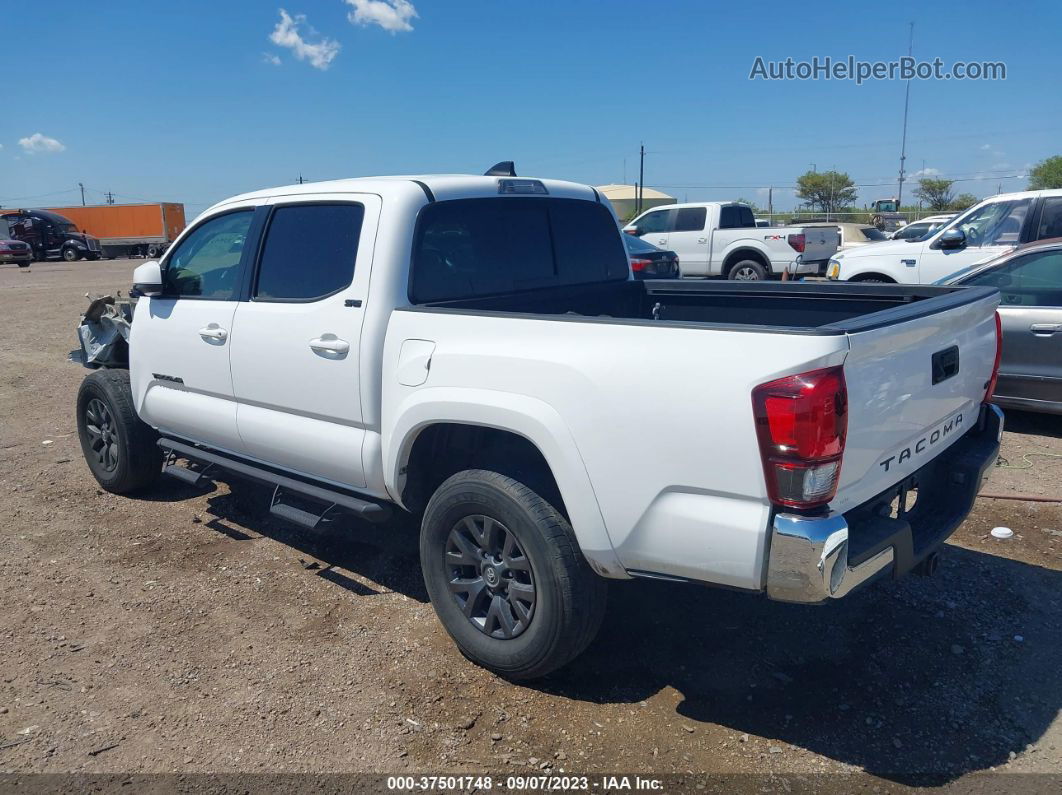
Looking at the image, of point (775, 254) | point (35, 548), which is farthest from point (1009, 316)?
point (775, 254)

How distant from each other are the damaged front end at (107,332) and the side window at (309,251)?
225cm

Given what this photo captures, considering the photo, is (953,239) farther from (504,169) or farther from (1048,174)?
(1048,174)

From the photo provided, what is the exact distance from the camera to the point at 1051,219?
28.7ft

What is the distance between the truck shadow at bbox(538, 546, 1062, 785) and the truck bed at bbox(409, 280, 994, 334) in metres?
1.37

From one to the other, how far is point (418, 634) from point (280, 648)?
0.60 metres

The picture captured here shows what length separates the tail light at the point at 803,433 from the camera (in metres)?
2.41

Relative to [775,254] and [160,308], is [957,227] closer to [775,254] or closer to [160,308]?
[775,254]

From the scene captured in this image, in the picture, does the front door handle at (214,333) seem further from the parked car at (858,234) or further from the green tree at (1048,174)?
the green tree at (1048,174)

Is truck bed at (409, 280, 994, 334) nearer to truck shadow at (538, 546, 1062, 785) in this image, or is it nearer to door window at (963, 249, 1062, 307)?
truck shadow at (538, 546, 1062, 785)

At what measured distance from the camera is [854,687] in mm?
3285

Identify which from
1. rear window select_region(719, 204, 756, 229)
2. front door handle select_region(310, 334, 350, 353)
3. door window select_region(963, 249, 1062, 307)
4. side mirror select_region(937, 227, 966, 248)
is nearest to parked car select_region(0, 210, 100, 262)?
rear window select_region(719, 204, 756, 229)

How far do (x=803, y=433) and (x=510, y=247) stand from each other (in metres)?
2.13

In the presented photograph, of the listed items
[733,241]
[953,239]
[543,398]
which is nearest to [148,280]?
[543,398]

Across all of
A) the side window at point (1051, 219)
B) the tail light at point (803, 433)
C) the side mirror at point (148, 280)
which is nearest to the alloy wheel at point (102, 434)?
the side mirror at point (148, 280)
